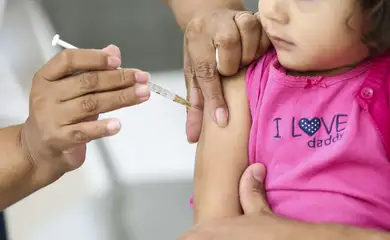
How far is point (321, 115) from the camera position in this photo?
0.85m

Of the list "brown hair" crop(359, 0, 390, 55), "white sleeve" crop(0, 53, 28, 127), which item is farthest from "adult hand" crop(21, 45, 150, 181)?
"white sleeve" crop(0, 53, 28, 127)

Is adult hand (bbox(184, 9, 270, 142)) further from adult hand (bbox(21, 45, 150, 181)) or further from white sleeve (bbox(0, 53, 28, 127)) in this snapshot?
white sleeve (bbox(0, 53, 28, 127))

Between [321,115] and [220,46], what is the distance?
0.58ft

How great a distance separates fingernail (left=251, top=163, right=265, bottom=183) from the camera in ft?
2.88

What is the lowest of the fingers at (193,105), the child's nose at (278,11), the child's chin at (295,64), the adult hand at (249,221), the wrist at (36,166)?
the adult hand at (249,221)

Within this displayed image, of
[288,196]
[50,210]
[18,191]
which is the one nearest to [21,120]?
[50,210]

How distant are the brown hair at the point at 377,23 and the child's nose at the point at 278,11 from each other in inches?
3.9

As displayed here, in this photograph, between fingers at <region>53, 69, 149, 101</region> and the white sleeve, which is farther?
the white sleeve

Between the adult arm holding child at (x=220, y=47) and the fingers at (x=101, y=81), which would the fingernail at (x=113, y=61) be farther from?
the adult arm holding child at (x=220, y=47)

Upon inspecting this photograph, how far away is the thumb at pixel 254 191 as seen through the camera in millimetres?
872

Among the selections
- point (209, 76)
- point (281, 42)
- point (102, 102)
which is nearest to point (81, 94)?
point (102, 102)

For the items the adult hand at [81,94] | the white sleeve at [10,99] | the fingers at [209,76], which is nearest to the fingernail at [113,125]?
the adult hand at [81,94]

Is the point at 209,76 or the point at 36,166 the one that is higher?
the point at 209,76

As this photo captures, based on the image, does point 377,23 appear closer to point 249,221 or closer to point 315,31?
point 315,31
